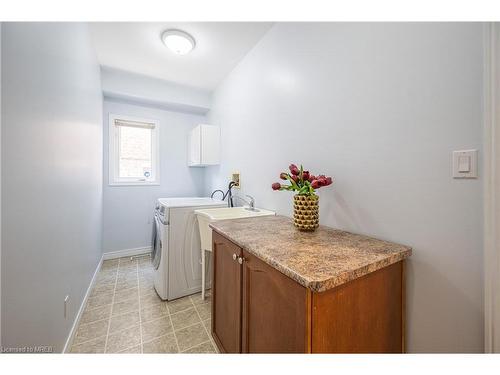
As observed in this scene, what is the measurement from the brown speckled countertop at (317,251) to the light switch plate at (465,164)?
1.23 feet

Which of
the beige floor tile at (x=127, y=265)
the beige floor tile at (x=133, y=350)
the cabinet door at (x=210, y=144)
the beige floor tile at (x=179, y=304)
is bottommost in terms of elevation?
the beige floor tile at (x=179, y=304)

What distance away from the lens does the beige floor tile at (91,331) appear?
1488mm

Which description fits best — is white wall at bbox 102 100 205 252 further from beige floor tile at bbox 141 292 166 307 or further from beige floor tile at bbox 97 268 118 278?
beige floor tile at bbox 141 292 166 307

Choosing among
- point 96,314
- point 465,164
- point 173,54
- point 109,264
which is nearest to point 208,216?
point 96,314

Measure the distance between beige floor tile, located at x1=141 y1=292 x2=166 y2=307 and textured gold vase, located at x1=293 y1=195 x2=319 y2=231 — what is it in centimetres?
167

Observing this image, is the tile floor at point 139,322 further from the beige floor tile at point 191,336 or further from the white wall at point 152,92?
the white wall at point 152,92

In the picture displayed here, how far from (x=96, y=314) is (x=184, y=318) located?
775 mm

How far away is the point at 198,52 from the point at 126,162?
6.42 ft

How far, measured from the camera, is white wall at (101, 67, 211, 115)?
8.73 feet

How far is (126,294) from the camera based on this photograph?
2.10 metres

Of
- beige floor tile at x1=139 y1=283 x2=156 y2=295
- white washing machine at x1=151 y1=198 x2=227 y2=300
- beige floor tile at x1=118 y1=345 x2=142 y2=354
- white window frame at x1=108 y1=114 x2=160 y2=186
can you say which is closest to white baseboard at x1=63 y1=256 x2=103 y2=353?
beige floor tile at x1=118 y1=345 x2=142 y2=354

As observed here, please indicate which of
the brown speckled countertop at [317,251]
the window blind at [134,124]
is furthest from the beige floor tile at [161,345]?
the window blind at [134,124]
